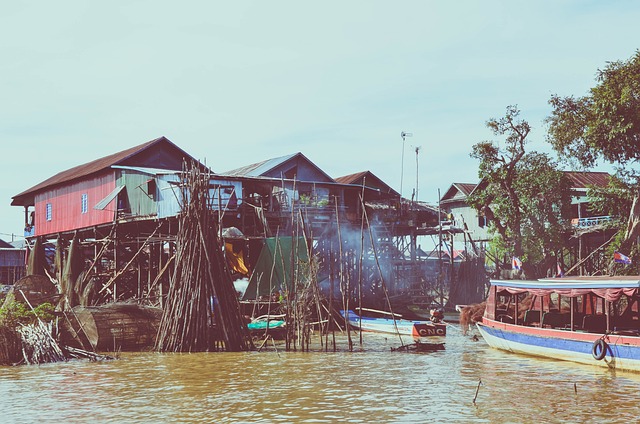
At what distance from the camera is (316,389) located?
15.4 metres

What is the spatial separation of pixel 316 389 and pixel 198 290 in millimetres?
5439

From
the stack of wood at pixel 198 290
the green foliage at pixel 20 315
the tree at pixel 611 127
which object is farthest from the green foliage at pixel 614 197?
the green foliage at pixel 20 315

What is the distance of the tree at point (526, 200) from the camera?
36438 mm

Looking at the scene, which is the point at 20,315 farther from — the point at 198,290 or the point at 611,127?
the point at 611,127

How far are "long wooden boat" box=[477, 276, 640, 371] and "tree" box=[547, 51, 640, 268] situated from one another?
7.42 metres

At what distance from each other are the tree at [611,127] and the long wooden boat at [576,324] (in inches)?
292

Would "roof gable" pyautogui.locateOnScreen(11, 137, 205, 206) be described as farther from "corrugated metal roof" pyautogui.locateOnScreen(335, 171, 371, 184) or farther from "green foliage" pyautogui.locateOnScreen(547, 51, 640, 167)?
"green foliage" pyautogui.locateOnScreen(547, 51, 640, 167)

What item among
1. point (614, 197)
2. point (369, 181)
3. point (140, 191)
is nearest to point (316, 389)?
point (140, 191)

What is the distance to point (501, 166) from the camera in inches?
1437

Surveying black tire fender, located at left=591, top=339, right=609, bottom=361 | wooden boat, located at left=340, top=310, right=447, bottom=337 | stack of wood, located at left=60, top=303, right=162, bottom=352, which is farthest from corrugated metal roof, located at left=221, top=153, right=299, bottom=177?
black tire fender, located at left=591, top=339, right=609, bottom=361

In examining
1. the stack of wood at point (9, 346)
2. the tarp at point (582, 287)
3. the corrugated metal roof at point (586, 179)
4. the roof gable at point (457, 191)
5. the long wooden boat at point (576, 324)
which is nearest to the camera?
the long wooden boat at point (576, 324)

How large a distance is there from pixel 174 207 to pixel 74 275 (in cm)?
553

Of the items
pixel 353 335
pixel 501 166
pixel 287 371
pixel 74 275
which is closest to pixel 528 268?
pixel 501 166

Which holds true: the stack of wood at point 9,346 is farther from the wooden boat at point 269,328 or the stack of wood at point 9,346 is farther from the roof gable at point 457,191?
the roof gable at point 457,191
